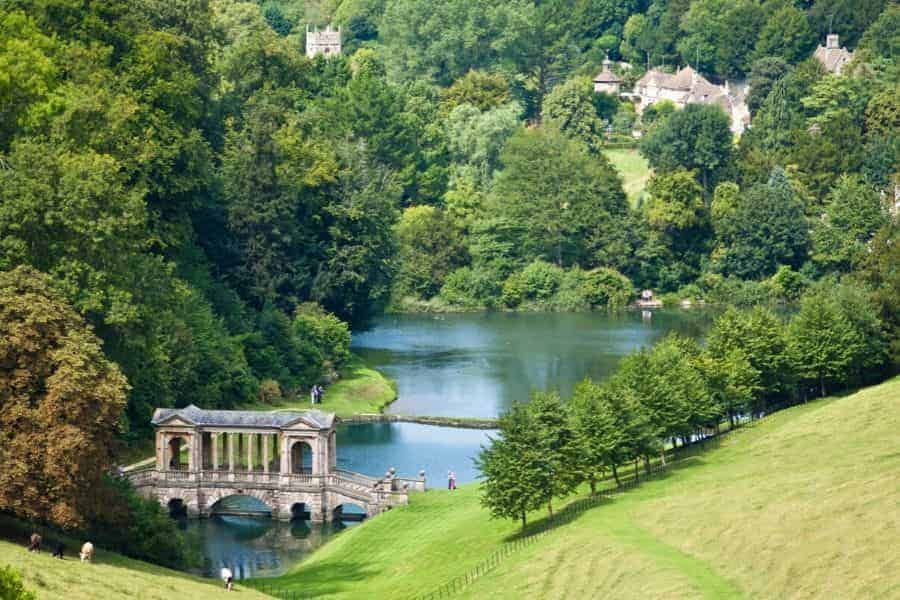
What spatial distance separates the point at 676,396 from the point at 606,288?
7519 centimetres

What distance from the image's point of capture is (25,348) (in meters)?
78.9

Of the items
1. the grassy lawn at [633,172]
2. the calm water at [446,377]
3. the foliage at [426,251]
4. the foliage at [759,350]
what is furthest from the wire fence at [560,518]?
the grassy lawn at [633,172]

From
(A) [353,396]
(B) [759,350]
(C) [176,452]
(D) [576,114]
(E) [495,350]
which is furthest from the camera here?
(D) [576,114]

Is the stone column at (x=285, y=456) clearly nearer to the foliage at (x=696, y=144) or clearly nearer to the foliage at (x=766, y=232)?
the foliage at (x=766, y=232)

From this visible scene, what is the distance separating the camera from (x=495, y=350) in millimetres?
145125

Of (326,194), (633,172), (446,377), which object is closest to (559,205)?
(633,172)

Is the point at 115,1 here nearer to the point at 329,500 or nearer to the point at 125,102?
the point at 125,102

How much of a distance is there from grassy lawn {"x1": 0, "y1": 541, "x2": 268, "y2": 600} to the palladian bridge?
1928cm

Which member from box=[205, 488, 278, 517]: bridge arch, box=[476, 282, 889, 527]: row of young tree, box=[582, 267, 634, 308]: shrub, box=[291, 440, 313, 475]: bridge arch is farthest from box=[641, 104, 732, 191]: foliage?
box=[205, 488, 278, 517]: bridge arch

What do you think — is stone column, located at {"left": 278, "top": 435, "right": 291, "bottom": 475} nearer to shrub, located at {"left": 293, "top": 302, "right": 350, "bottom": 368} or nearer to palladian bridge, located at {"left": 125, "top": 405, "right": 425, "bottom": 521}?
palladian bridge, located at {"left": 125, "top": 405, "right": 425, "bottom": 521}

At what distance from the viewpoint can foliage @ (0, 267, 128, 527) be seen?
7662 cm

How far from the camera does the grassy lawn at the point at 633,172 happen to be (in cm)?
18750

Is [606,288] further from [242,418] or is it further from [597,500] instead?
[597,500]

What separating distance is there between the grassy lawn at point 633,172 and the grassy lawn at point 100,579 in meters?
111
